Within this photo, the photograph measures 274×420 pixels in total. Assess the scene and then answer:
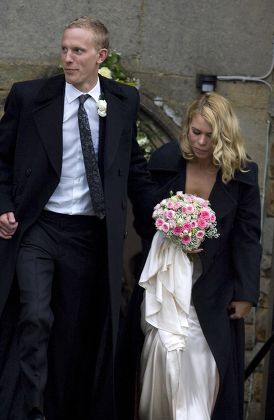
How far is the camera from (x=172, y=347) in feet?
21.6

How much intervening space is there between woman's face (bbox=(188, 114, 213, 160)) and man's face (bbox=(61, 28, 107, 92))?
25.0 inches

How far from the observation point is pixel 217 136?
6570 millimetres

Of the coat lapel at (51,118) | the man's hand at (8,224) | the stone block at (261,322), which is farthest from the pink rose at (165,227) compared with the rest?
the stone block at (261,322)

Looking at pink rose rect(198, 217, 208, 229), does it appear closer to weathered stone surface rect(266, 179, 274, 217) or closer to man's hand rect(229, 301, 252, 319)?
man's hand rect(229, 301, 252, 319)

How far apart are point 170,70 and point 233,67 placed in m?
0.44

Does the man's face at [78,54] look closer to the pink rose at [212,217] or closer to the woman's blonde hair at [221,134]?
the woman's blonde hair at [221,134]

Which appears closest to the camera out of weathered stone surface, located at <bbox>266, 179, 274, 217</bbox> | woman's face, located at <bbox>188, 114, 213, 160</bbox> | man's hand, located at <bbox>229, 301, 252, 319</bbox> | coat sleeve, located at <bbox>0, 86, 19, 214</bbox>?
coat sleeve, located at <bbox>0, 86, 19, 214</bbox>

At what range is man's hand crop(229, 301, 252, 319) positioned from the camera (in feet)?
22.5

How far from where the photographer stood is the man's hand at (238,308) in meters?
6.85

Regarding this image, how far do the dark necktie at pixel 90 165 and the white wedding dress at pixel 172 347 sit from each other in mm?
520

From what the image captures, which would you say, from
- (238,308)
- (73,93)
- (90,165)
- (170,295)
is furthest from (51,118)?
(238,308)

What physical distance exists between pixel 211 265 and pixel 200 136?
2.29 feet

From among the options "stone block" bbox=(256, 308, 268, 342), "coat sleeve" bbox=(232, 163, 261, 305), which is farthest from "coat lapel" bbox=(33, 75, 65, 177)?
"stone block" bbox=(256, 308, 268, 342)

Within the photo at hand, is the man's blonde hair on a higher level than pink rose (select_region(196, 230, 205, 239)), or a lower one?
higher
